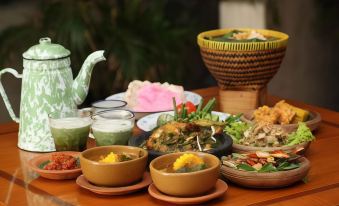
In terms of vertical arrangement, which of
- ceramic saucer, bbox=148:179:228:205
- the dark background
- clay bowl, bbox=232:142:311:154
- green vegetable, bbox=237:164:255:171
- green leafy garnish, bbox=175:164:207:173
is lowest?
the dark background

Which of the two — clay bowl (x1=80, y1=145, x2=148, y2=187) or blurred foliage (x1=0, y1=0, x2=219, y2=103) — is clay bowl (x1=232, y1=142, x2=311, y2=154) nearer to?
clay bowl (x1=80, y1=145, x2=148, y2=187)

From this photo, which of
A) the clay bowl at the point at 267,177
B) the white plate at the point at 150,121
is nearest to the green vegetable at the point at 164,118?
the white plate at the point at 150,121

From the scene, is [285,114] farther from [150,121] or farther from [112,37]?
[112,37]

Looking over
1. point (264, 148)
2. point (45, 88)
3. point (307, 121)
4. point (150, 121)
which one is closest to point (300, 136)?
point (264, 148)

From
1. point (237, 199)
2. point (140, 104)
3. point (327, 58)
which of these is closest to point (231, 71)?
point (140, 104)

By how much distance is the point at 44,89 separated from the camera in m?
2.33

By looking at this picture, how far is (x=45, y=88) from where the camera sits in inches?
91.9

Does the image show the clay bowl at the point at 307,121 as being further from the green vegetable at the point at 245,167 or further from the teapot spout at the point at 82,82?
the teapot spout at the point at 82,82

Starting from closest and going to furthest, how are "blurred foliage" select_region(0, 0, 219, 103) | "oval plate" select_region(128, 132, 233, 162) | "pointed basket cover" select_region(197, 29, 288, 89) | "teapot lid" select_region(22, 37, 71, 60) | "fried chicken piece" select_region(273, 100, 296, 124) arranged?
1. "oval plate" select_region(128, 132, 233, 162)
2. "teapot lid" select_region(22, 37, 71, 60)
3. "fried chicken piece" select_region(273, 100, 296, 124)
4. "pointed basket cover" select_region(197, 29, 288, 89)
5. "blurred foliage" select_region(0, 0, 219, 103)

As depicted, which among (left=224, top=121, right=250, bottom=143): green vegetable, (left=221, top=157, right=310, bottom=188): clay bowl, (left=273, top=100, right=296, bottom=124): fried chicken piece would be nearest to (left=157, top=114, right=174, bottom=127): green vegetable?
(left=224, top=121, right=250, bottom=143): green vegetable

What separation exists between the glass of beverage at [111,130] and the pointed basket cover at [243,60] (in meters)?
0.54

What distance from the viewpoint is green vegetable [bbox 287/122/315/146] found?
2201mm

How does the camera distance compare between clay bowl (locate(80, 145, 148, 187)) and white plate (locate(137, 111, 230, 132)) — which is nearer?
clay bowl (locate(80, 145, 148, 187))

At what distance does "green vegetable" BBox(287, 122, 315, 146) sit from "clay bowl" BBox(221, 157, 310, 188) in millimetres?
209
